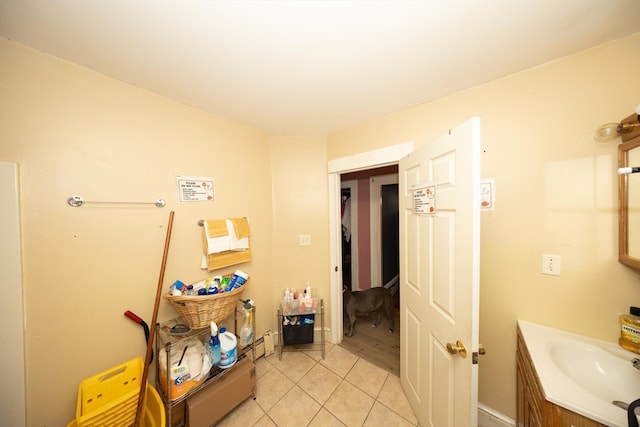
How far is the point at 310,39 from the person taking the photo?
90 centimetres

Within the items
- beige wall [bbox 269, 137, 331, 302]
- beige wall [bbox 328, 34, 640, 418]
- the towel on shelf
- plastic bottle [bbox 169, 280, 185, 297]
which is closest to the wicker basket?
plastic bottle [bbox 169, 280, 185, 297]

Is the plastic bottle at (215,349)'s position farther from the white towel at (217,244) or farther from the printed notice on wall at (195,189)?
the printed notice on wall at (195,189)

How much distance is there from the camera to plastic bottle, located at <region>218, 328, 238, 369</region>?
4.31ft

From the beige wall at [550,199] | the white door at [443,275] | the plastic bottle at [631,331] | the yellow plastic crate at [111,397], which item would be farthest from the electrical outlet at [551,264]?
the yellow plastic crate at [111,397]

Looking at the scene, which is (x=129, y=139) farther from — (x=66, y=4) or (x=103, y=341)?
(x=103, y=341)

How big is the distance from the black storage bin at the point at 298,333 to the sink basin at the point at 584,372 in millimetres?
1579

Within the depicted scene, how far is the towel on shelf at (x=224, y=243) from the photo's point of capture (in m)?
1.45

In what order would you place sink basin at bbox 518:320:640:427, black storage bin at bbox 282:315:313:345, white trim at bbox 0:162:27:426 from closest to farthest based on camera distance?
1. sink basin at bbox 518:320:640:427
2. white trim at bbox 0:162:27:426
3. black storage bin at bbox 282:315:313:345

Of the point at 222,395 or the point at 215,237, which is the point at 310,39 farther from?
the point at 222,395

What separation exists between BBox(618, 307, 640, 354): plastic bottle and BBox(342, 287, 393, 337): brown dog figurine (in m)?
1.73

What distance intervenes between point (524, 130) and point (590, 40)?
412 millimetres

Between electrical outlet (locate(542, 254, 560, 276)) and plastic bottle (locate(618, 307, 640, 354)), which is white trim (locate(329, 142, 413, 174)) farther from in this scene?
plastic bottle (locate(618, 307, 640, 354))

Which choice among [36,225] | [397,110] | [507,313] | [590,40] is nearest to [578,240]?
[507,313]

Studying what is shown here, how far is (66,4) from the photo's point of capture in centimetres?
73
